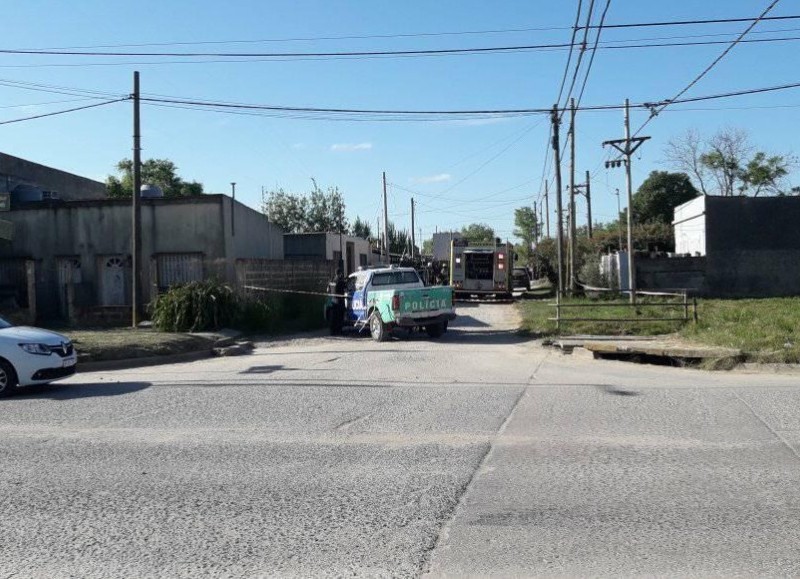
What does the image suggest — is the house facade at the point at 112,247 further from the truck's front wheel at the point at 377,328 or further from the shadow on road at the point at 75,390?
the shadow on road at the point at 75,390

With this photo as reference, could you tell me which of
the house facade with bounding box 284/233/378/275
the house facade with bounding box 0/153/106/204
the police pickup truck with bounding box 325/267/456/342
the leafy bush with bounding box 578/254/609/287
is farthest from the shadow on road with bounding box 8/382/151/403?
the house facade with bounding box 284/233/378/275

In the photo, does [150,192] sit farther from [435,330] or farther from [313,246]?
[313,246]

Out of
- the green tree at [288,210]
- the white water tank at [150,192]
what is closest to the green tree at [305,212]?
the green tree at [288,210]

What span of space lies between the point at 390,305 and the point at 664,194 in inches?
2004

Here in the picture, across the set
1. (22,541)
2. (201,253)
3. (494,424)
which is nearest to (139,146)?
(201,253)

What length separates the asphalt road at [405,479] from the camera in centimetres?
470

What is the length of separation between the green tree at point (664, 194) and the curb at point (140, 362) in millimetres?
52684

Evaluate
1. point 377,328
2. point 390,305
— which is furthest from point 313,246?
point 390,305

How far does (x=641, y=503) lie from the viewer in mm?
5621

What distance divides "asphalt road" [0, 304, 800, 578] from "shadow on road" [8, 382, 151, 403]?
0.11m

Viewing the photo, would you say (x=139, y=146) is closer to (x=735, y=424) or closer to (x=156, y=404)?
(x=156, y=404)

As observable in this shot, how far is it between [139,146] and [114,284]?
6.01 meters

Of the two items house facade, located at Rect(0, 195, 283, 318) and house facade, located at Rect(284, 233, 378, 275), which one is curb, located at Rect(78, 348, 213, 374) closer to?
house facade, located at Rect(0, 195, 283, 318)

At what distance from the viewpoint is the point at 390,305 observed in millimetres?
18469
